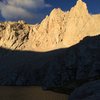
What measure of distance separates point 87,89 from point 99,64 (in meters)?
94.4

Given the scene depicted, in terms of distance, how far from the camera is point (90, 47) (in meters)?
148

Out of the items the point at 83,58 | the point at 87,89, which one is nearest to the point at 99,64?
the point at 83,58

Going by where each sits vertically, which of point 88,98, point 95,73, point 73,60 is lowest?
point 88,98

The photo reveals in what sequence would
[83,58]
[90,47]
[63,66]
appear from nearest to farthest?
[90,47]
[83,58]
[63,66]

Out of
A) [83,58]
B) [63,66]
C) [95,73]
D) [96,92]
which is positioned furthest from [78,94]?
[63,66]

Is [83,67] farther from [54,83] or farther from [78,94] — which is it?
[78,94]

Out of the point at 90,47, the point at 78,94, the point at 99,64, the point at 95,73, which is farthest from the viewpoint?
the point at 90,47

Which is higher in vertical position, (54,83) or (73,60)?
(73,60)

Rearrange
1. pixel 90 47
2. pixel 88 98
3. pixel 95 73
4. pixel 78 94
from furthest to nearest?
pixel 90 47, pixel 95 73, pixel 78 94, pixel 88 98

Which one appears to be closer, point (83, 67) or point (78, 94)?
point (78, 94)

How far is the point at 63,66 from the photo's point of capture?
7466 inches

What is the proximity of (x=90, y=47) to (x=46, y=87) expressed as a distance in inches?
1227

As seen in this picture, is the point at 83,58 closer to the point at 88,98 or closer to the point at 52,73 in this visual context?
the point at 52,73

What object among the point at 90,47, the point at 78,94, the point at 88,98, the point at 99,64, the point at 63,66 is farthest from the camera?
the point at 63,66
